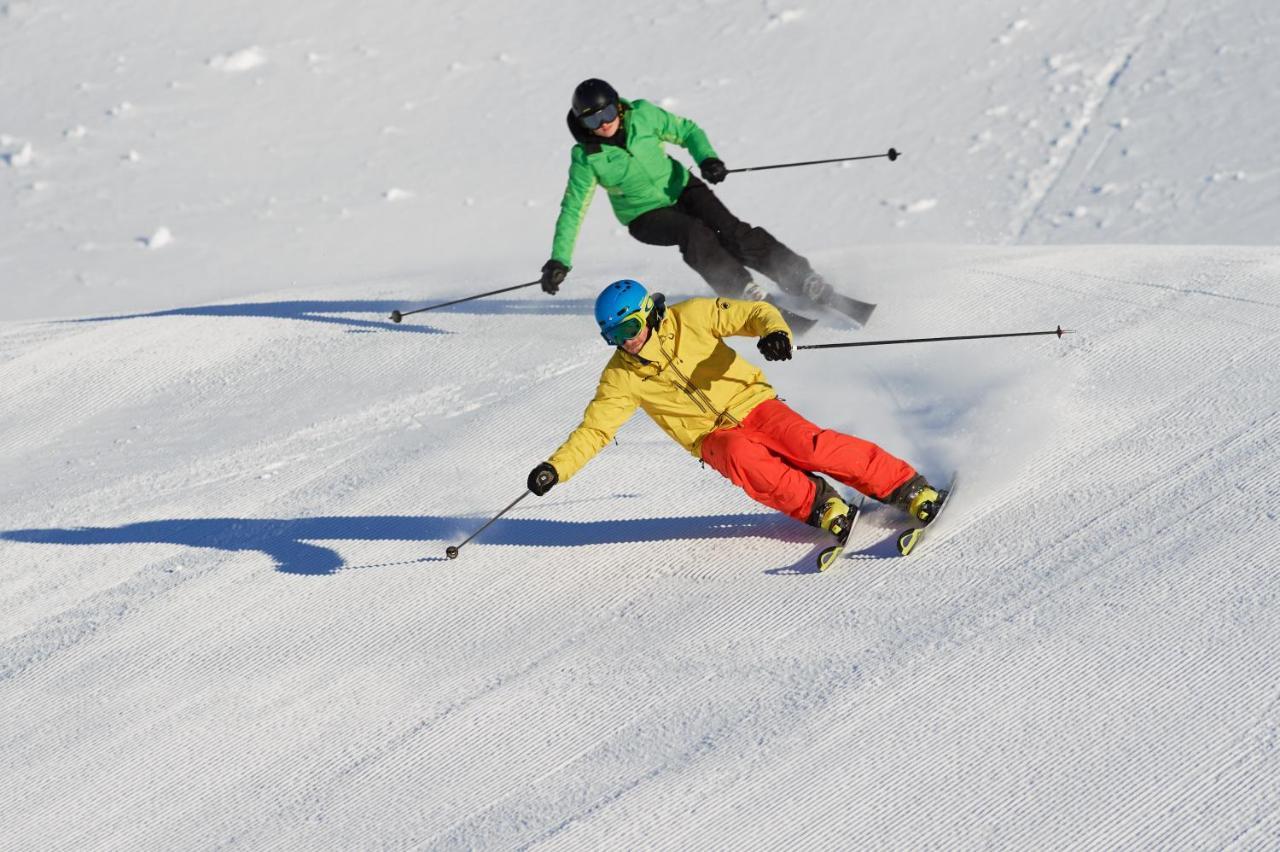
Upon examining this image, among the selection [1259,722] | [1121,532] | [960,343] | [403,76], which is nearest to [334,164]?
[403,76]

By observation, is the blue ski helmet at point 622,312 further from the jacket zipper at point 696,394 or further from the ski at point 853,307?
the ski at point 853,307

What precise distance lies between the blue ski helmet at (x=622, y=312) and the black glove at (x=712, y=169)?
247 centimetres

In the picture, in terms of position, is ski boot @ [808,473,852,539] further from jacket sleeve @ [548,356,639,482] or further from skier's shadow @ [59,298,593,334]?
skier's shadow @ [59,298,593,334]

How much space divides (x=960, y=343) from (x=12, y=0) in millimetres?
15865

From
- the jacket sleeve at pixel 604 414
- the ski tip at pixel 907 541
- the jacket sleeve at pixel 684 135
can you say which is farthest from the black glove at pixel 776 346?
the jacket sleeve at pixel 684 135

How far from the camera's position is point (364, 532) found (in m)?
6.46

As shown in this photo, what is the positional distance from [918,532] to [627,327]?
4.31 ft

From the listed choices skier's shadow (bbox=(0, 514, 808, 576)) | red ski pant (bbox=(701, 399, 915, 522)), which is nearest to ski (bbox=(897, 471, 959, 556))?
red ski pant (bbox=(701, 399, 915, 522))

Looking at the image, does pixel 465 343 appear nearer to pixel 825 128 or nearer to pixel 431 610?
pixel 431 610

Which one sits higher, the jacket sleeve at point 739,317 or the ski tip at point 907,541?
the jacket sleeve at point 739,317

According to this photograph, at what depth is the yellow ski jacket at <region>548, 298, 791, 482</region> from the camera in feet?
17.9

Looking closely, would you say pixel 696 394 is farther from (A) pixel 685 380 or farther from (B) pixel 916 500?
(B) pixel 916 500

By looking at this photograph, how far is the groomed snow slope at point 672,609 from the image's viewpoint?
4274mm

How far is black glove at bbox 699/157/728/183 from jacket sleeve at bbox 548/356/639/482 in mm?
2403
